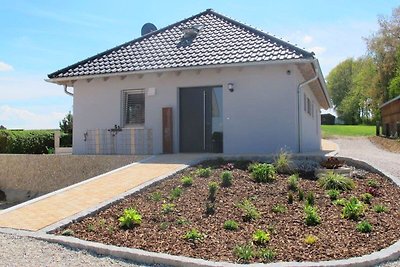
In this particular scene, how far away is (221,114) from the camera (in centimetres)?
1446

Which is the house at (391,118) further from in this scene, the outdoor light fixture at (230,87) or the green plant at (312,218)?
the green plant at (312,218)

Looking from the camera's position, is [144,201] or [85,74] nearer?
[144,201]

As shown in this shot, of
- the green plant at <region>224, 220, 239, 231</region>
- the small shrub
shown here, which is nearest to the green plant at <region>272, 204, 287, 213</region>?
the green plant at <region>224, 220, 239, 231</region>

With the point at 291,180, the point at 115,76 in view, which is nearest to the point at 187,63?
the point at 115,76

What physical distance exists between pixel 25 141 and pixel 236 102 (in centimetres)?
1209

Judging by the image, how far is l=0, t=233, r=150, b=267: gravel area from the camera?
5410 mm

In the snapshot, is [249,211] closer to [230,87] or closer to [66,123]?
[230,87]

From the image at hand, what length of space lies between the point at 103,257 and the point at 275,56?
9.20 metres

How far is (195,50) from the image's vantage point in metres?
15.1

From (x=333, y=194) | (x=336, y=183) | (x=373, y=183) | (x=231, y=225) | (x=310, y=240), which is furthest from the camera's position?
(x=373, y=183)

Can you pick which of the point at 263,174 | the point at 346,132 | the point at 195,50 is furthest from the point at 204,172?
the point at 346,132

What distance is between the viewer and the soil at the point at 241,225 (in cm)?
561

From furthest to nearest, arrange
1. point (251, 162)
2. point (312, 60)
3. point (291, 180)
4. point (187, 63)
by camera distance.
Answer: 1. point (187, 63)
2. point (312, 60)
3. point (251, 162)
4. point (291, 180)

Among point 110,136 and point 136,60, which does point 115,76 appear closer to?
point 136,60
